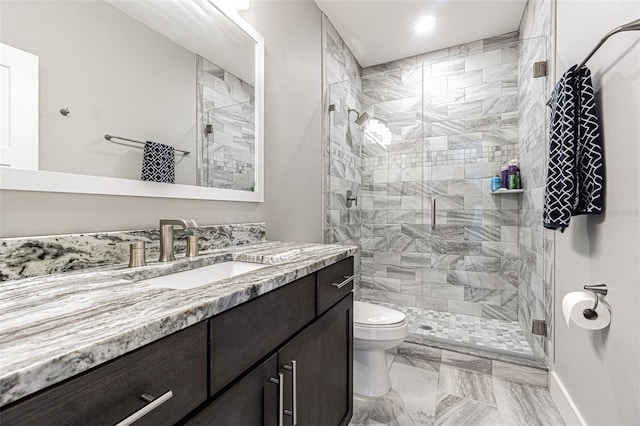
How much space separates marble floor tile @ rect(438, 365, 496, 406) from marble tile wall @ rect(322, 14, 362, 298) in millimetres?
1219

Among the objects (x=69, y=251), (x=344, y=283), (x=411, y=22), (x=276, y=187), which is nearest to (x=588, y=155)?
(x=344, y=283)

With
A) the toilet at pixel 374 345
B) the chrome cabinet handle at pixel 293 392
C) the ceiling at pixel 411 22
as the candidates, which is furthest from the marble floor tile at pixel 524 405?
the ceiling at pixel 411 22

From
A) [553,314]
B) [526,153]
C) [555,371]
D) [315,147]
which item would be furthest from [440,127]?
[555,371]

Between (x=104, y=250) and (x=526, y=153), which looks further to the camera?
(x=526, y=153)

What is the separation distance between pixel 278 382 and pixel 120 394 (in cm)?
46

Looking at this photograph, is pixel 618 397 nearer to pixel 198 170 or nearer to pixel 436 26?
pixel 198 170

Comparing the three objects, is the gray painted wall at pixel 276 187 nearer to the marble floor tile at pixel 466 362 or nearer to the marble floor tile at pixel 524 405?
the marble floor tile at pixel 466 362

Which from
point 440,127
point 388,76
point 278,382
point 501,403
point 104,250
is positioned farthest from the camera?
point 388,76

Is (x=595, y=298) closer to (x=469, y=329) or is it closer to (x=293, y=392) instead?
(x=293, y=392)

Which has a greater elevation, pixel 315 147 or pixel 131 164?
pixel 315 147

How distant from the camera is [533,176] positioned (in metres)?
2.17

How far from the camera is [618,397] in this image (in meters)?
1.02

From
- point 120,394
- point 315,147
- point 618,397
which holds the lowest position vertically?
point 618,397

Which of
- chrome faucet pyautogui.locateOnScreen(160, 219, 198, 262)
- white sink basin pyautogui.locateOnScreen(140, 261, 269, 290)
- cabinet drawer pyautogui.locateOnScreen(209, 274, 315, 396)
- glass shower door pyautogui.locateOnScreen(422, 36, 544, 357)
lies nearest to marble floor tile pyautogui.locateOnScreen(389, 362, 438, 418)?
glass shower door pyautogui.locateOnScreen(422, 36, 544, 357)
